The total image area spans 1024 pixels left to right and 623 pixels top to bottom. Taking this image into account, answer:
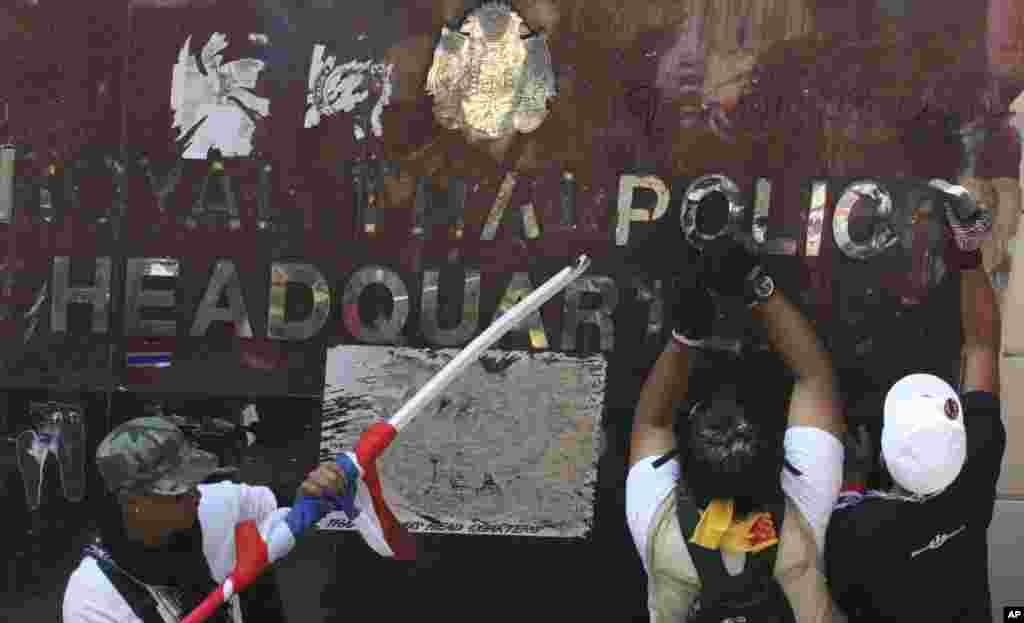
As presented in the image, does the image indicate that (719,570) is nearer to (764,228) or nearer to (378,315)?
(764,228)

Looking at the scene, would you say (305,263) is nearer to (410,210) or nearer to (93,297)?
(410,210)

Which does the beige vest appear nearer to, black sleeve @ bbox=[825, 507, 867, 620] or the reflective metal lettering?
black sleeve @ bbox=[825, 507, 867, 620]

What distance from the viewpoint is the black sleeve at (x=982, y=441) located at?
2.90 m

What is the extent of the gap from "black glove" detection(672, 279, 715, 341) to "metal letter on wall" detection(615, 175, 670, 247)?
245 mm

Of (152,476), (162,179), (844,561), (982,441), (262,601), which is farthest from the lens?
(162,179)

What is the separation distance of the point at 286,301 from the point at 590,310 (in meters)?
0.88

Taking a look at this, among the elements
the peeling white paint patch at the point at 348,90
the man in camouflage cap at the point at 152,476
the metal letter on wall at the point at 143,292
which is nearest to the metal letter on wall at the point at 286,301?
the metal letter on wall at the point at 143,292

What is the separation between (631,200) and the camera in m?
3.44

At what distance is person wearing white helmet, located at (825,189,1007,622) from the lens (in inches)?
109

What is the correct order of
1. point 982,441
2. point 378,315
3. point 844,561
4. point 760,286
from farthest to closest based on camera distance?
point 378,315, point 760,286, point 982,441, point 844,561

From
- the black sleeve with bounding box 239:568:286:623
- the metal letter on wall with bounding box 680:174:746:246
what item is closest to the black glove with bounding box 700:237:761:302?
the metal letter on wall with bounding box 680:174:746:246

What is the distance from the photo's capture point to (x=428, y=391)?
2953 millimetres

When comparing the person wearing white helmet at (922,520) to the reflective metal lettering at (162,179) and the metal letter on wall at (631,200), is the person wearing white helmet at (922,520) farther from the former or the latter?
the reflective metal lettering at (162,179)

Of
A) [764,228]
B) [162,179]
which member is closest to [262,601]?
[162,179]
